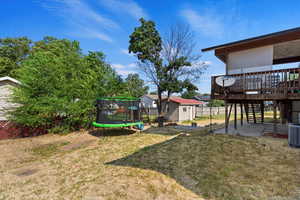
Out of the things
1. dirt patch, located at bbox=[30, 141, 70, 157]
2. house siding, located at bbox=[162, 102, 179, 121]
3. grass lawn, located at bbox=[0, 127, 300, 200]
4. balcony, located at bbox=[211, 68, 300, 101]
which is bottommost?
dirt patch, located at bbox=[30, 141, 70, 157]

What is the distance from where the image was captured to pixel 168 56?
1130 cm

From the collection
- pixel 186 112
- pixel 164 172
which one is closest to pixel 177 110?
pixel 186 112

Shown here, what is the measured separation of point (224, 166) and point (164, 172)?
4.97ft

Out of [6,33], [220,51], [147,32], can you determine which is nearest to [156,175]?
[220,51]

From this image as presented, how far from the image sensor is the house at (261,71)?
4.81m

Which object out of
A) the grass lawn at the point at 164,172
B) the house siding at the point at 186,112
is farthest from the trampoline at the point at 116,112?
the house siding at the point at 186,112

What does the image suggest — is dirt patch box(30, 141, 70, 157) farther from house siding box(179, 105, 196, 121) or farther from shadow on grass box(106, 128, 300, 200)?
house siding box(179, 105, 196, 121)

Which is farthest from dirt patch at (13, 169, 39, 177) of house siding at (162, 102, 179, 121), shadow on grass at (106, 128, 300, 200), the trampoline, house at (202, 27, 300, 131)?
house siding at (162, 102, 179, 121)

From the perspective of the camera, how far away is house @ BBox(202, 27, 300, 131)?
4.81 m

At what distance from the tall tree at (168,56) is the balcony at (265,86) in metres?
4.88

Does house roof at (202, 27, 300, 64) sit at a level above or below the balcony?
above

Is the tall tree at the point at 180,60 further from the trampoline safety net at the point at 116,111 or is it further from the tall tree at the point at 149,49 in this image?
the trampoline safety net at the point at 116,111

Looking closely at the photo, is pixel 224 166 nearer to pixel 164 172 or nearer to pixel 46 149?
pixel 164 172

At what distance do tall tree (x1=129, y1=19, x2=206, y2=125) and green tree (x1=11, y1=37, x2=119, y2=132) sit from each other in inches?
129
